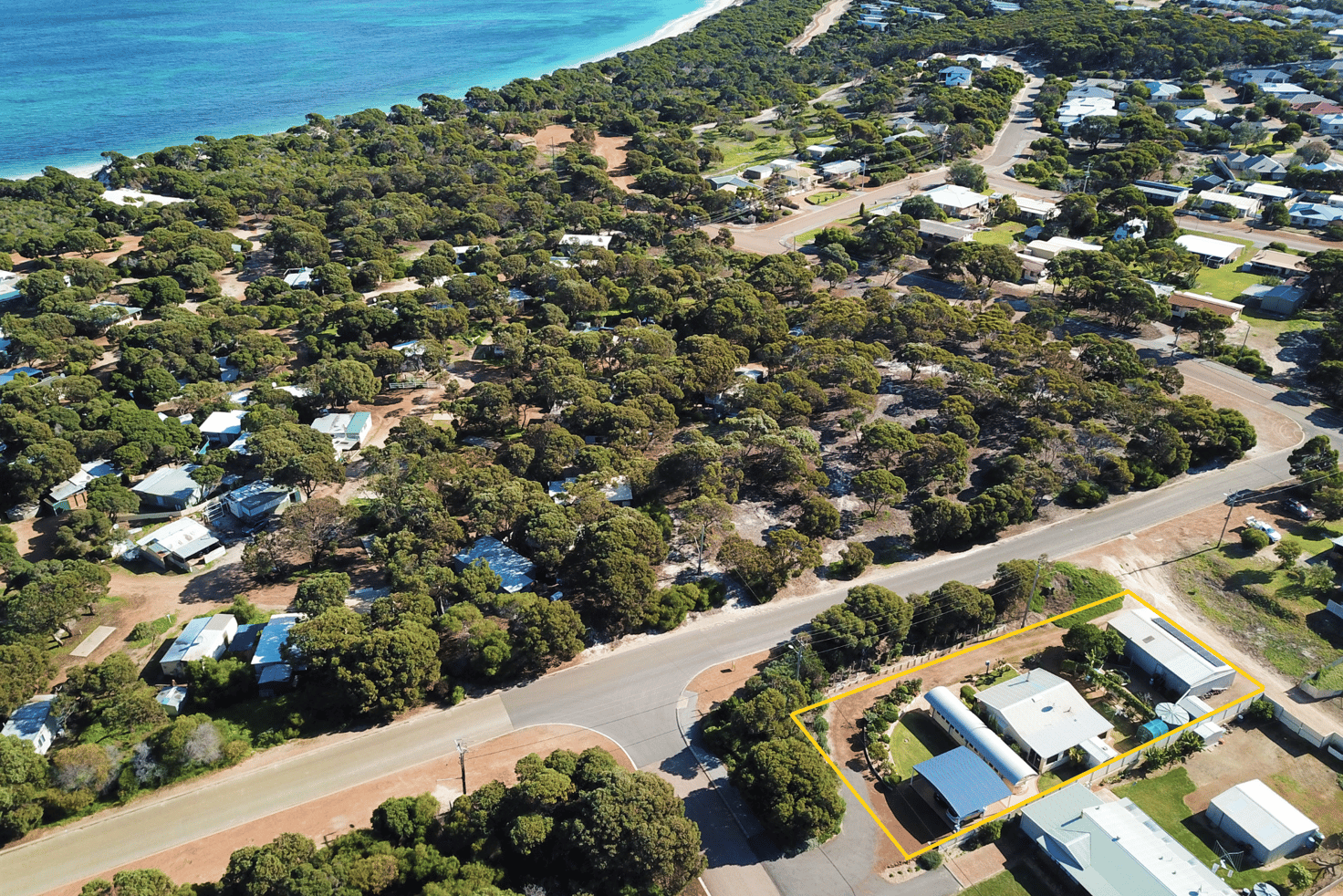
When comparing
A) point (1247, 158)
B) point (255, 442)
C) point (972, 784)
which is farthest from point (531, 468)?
point (1247, 158)

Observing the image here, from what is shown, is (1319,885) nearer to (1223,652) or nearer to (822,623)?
(1223,652)

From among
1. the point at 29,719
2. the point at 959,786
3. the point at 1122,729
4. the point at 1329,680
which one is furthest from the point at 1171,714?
the point at 29,719

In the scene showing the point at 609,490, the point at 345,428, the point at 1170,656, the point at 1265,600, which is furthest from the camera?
the point at 345,428

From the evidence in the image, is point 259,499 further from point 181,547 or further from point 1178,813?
point 1178,813

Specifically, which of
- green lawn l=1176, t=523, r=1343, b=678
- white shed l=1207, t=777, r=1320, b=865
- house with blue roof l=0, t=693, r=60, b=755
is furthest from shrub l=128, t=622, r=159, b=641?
green lawn l=1176, t=523, r=1343, b=678

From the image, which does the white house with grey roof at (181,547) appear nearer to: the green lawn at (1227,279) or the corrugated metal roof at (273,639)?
the corrugated metal roof at (273,639)

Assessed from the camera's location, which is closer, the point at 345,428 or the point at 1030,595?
the point at 1030,595

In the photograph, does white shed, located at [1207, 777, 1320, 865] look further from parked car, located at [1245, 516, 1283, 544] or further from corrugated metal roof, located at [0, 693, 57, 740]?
corrugated metal roof, located at [0, 693, 57, 740]

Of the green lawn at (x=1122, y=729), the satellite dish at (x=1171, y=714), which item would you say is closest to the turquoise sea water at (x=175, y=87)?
the green lawn at (x=1122, y=729)
